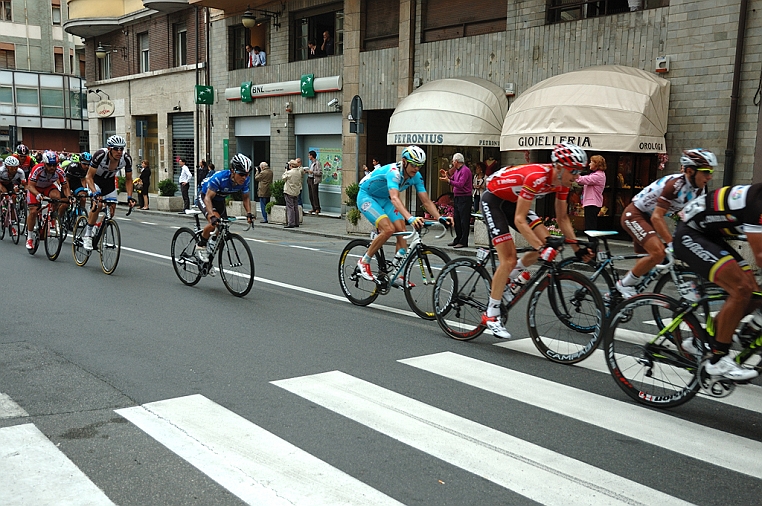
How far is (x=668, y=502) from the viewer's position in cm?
388

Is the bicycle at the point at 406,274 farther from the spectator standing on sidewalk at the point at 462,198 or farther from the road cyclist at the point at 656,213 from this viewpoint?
the spectator standing on sidewalk at the point at 462,198

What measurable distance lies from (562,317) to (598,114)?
9520 millimetres

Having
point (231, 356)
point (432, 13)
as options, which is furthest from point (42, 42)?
point (231, 356)

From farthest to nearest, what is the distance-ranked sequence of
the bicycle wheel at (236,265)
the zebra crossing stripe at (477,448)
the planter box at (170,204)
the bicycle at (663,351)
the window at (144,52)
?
1. the window at (144,52)
2. the planter box at (170,204)
3. the bicycle wheel at (236,265)
4. the bicycle at (663,351)
5. the zebra crossing stripe at (477,448)

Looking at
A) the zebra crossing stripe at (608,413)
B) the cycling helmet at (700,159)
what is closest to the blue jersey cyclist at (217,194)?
the zebra crossing stripe at (608,413)

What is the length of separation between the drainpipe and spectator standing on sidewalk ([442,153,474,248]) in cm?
498

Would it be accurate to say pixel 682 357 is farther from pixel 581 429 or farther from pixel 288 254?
pixel 288 254

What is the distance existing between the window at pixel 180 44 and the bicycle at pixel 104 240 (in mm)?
22019

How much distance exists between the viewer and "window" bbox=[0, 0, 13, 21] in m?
56.5

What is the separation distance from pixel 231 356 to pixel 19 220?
10.6 m

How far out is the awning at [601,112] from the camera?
594 inches

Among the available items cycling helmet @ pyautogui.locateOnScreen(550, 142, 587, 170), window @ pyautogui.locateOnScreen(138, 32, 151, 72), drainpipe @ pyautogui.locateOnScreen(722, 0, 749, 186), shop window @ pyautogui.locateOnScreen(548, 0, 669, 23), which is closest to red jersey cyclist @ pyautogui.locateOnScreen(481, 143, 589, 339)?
cycling helmet @ pyautogui.locateOnScreen(550, 142, 587, 170)

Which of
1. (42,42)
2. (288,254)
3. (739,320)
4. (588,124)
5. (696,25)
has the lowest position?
(288,254)

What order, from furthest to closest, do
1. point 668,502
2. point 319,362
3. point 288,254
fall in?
point 288,254, point 319,362, point 668,502
